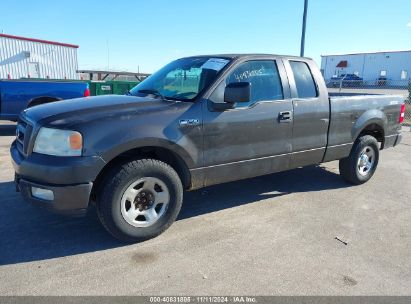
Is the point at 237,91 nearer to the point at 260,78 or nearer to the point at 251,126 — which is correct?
the point at 251,126

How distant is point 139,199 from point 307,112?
95.7 inches

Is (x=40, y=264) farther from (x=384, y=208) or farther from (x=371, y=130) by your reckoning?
(x=371, y=130)

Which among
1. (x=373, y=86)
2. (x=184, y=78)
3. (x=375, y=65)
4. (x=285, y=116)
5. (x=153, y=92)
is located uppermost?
(x=375, y=65)

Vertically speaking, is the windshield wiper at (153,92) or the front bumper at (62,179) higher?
the windshield wiper at (153,92)

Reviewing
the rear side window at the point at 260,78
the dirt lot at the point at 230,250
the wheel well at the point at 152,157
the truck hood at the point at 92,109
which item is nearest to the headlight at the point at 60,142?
the truck hood at the point at 92,109

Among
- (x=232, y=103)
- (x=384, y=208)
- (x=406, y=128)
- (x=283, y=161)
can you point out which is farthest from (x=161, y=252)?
(x=406, y=128)

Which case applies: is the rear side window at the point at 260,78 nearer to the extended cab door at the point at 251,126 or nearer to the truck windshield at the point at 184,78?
the extended cab door at the point at 251,126

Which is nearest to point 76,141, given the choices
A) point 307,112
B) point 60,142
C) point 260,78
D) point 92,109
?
point 60,142

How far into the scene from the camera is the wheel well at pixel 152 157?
3441 mm

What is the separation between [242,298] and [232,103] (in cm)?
201

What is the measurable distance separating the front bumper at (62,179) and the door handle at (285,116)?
219cm

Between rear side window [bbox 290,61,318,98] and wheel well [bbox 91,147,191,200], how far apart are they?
1885mm

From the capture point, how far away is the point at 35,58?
2359cm

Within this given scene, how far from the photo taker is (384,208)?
4754mm
